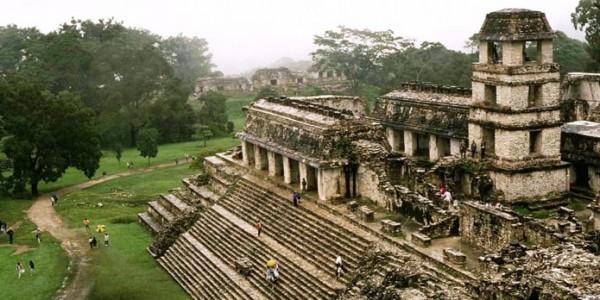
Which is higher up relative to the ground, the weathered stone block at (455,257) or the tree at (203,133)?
the weathered stone block at (455,257)

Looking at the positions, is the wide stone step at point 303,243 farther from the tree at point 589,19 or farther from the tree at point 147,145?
the tree at point 589,19

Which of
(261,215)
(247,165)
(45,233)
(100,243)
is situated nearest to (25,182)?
(45,233)

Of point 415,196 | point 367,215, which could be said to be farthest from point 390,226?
point 415,196

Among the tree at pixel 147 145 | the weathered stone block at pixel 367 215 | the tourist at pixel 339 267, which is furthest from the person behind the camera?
the tree at pixel 147 145

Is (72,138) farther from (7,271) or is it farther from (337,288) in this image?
(337,288)

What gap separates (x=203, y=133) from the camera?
171 ft

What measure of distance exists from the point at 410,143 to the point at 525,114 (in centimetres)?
793

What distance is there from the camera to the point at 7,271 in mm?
26078

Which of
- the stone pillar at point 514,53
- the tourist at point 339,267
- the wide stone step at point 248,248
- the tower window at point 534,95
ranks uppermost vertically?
the stone pillar at point 514,53

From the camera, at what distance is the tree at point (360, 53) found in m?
63.8

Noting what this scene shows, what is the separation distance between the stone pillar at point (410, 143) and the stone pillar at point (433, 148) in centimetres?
131

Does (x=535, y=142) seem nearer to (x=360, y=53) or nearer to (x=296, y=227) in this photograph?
(x=296, y=227)

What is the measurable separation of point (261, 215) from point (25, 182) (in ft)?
56.5

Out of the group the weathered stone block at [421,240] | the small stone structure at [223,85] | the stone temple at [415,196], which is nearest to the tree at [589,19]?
the stone temple at [415,196]
